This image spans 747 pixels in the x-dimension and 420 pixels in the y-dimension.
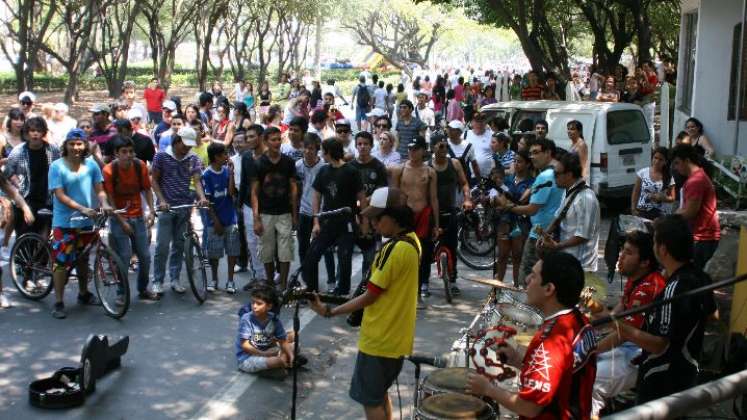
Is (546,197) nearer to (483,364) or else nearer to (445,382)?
(483,364)

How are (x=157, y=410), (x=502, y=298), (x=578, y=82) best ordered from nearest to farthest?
1. (x=502, y=298)
2. (x=157, y=410)
3. (x=578, y=82)

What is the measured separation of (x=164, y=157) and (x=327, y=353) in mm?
3079

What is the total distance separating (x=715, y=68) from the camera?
15203 millimetres

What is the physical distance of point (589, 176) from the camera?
557 inches

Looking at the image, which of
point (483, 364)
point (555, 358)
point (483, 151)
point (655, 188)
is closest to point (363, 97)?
point (483, 151)

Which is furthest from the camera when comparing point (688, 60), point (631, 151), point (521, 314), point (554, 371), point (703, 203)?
point (688, 60)

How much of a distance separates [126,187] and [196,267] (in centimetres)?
109

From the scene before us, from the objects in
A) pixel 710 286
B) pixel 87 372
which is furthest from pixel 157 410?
pixel 710 286

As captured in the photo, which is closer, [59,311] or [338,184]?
[59,311]

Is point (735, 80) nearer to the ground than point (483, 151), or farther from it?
farther from it

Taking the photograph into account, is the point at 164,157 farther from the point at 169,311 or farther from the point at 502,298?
the point at 502,298

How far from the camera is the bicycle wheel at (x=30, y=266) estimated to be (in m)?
9.71

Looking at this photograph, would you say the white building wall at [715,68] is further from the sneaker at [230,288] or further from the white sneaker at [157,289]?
the white sneaker at [157,289]

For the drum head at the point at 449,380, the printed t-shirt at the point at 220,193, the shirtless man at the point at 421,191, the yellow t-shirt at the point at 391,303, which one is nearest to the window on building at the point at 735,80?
the shirtless man at the point at 421,191
